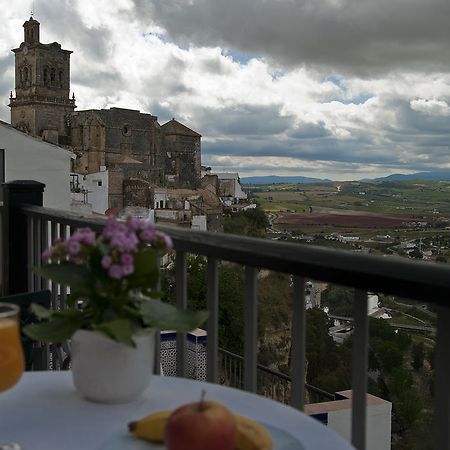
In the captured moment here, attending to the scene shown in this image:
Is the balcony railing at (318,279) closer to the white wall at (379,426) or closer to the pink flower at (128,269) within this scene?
the pink flower at (128,269)

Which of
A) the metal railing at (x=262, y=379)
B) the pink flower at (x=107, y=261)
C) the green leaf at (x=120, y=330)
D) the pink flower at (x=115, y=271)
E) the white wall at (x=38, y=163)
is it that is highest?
the white wall at (x=38, y=163)

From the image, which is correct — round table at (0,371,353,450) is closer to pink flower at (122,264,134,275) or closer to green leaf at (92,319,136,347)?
green leaf at (92,319,136,347)

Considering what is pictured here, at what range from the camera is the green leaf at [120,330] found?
3.71ft

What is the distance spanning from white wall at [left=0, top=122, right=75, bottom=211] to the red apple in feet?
45.6

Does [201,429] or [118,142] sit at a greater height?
[118,142]

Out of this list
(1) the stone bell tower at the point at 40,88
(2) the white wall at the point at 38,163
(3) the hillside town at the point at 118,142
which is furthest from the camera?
(1) the stone bell tower at the point at 40,88

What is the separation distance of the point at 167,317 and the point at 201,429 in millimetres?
364

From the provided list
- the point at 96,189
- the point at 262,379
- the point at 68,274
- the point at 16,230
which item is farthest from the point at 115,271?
the point at 96,189

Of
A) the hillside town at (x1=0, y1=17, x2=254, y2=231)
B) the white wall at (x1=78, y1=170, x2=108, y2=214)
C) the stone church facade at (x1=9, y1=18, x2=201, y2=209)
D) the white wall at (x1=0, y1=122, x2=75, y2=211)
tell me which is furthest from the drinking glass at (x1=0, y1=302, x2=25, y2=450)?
the stone church facade at (x1=9, y1=18, x2=201, y2=209)

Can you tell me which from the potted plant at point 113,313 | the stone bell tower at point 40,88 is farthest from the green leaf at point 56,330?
the stone bell tower at point 40,88

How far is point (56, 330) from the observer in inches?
46.9

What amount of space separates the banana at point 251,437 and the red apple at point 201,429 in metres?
0.05

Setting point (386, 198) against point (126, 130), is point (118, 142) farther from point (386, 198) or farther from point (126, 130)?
point (386, 198)

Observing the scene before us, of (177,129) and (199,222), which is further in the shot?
(177,129)
